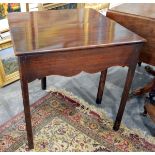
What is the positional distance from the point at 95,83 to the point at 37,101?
1.74 feet

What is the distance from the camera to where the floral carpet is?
1.37 m

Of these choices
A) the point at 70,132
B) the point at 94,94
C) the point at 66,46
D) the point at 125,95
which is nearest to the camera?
the point at 66,46

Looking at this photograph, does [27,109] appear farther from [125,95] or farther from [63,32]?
[125,95]

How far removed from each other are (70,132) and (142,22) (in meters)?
0.82

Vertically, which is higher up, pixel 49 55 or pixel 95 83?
pixel 49 55

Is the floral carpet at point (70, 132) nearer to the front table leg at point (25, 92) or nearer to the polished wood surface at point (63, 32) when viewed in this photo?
the front table leg at point (25, 92)

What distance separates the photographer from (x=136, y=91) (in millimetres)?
1764

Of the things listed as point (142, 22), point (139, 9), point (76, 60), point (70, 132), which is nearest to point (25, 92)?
point (76, 60)

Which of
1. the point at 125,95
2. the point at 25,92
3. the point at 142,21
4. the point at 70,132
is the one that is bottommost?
the point at 70,132

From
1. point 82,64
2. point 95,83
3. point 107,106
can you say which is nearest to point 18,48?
point 82,64

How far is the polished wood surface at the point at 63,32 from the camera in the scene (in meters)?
0.98

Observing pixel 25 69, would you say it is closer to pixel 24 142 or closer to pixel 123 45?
pixel 123 45

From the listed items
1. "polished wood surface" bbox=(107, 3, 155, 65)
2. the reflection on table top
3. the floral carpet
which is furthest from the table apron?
the floral carpet

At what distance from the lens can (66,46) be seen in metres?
0.98
